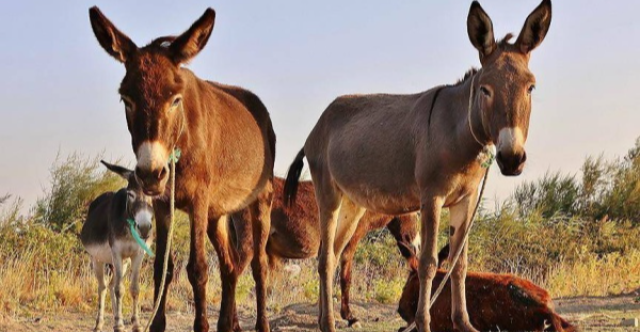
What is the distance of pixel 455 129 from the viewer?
23.7ft

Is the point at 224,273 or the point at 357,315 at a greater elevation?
the point at 224,273

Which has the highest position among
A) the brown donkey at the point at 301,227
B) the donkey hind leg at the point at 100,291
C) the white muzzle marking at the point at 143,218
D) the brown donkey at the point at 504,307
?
the brown donkey at the point at 301,227

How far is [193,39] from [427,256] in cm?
248

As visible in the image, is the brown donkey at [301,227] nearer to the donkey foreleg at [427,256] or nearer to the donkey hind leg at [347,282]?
the donkey hind leg at [347,282]

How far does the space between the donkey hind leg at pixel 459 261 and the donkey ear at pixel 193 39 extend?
243 centimetres

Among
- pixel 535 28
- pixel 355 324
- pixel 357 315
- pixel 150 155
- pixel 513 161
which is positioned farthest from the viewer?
pixel 357 315

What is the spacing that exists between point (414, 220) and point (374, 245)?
4835 mm

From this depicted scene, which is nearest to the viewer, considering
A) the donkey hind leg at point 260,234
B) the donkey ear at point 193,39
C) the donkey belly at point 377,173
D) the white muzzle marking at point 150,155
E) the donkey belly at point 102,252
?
the white muzzle marking at point 150,155

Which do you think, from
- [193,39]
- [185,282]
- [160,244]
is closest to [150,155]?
[193,39]

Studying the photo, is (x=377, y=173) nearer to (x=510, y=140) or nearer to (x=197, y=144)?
(x=197, y=144)

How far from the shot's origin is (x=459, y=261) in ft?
25.0

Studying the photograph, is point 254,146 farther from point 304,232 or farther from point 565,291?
point 565,291

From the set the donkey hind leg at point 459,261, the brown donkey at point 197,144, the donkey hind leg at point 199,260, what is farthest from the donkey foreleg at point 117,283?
the donkey hind leg at point 459,261

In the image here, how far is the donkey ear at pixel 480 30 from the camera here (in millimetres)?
7023
